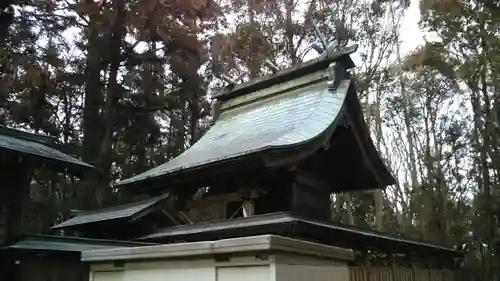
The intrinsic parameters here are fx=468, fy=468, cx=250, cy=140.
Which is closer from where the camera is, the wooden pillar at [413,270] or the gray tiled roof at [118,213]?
the wooden pillar at [413,270]

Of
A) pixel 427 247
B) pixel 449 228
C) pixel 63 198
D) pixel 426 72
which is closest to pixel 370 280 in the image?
pixel 427 247

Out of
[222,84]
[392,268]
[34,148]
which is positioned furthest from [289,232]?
[222,84]

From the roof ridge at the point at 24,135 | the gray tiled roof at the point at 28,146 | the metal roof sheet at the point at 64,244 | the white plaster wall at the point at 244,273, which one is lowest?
the white plaster wall at the point at 244,273

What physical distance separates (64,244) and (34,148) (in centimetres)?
220

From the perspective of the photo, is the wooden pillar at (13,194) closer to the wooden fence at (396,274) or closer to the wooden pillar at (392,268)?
the wooden fence at (396,274)

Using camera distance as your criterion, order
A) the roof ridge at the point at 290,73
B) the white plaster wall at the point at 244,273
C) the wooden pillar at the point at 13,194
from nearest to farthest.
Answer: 1. the white plaster wall at the point at 244,273
2. the roof ridge at the point at 290,73
3. the wooden pillar at the point at 13,194

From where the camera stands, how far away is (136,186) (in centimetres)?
882

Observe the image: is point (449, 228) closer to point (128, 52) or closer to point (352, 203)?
point (352, 203)

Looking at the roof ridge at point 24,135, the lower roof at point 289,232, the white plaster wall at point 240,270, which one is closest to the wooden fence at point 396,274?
the lower roof at point 289,232

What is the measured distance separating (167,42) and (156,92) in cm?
207

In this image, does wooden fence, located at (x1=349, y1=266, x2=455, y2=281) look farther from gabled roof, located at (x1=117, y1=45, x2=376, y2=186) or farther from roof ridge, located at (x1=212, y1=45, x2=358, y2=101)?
roof ridge, located at (x1=212, y1=45, x2=358, y2=101)

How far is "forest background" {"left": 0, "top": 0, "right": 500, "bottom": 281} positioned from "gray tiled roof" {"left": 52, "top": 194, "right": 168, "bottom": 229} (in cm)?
566

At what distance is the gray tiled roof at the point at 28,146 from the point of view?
8623 mm

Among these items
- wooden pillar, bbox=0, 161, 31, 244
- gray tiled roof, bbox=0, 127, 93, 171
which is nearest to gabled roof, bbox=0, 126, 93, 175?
gray tiled roof, bbox=0, 127, 93, 171
